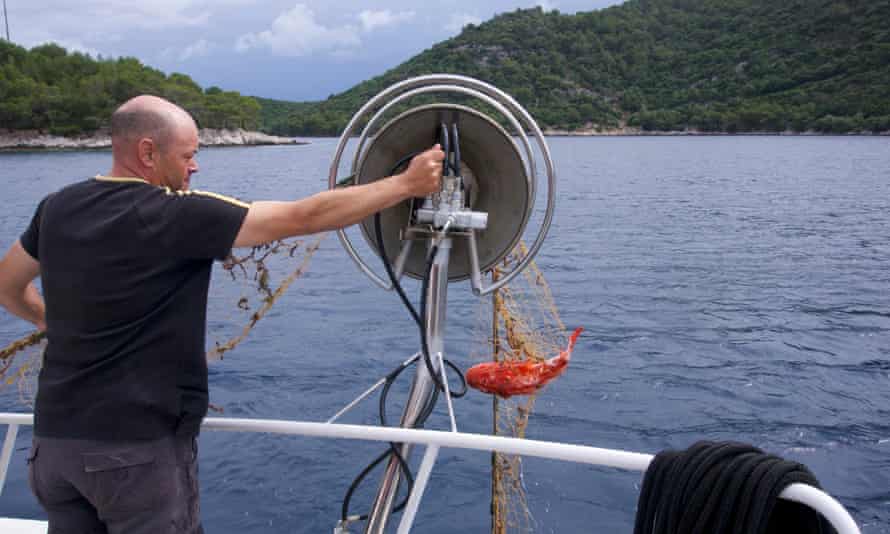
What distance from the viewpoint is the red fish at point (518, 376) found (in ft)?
9.34

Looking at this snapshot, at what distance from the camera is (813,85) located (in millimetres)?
104812

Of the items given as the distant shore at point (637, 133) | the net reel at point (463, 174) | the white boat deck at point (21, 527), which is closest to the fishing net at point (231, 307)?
the white boat deck at point (21, 527)

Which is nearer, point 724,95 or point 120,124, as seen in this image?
point 120,124

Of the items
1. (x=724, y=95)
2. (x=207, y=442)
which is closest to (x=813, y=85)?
(x=724, y=95)

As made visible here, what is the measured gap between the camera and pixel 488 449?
6.88 feet

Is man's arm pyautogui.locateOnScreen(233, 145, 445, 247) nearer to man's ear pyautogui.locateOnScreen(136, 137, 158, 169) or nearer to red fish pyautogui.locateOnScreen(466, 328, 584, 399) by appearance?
man's ear pyautogui.locateOnScreen(136, 137, 158, 169)

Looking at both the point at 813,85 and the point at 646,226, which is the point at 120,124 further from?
the point at 813,85

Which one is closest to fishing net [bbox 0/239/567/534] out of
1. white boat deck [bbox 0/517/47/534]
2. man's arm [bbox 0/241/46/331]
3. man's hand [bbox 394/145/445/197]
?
man's hand [bbox 394/145/445/197]

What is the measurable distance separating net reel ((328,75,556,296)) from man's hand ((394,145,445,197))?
0.34 m

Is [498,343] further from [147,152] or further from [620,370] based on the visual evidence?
[620,370]

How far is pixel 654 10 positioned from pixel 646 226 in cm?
10743

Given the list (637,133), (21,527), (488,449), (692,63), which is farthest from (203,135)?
(488,449)

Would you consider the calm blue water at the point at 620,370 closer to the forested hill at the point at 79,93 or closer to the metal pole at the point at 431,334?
the metal pole at the point at 431,334

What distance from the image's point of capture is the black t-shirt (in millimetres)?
2059
